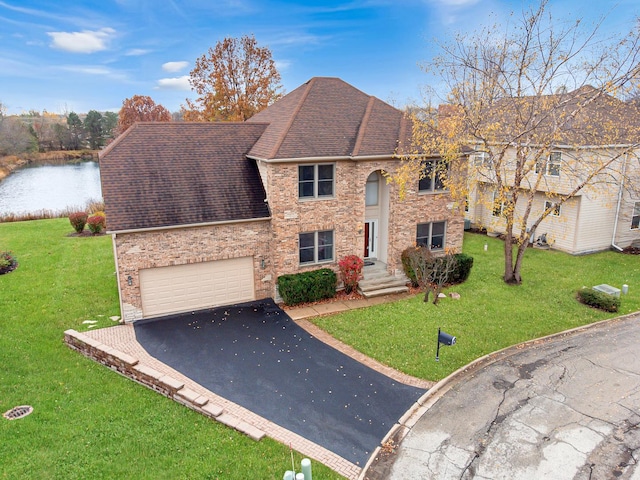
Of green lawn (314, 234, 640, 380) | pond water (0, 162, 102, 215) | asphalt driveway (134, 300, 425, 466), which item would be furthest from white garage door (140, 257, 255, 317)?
pond water (0, 162, 102, 215)

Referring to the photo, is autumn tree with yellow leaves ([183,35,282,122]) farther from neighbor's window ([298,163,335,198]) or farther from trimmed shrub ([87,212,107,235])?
neighbor's window ([298,163,335,198])

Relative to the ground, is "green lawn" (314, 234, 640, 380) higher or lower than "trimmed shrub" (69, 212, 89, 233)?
lower

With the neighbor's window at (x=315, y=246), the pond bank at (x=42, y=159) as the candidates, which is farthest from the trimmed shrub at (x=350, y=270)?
the pond bank at (x=42, y=159)

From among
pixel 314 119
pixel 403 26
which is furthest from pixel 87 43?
pixel 314 119

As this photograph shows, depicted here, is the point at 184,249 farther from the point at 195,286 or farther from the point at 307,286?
the point at 307,286

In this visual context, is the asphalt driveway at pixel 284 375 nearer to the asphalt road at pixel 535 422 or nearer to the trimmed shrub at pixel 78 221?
the asphalt road at pixel 535 422

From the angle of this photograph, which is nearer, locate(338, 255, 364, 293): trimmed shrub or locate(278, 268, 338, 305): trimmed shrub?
locate(278, 268, 338, 305): trimmed shrub

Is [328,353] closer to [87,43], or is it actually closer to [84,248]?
[84,248]
